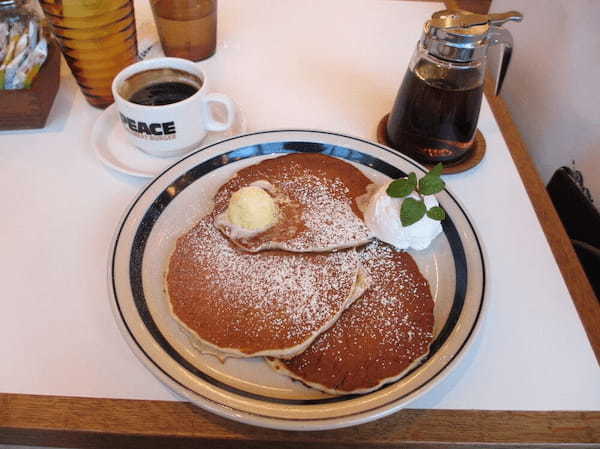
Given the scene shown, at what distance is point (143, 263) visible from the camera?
2.75ft

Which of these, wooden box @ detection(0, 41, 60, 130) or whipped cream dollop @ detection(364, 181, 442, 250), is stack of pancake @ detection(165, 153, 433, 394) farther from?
wooden box @ detection(0, 41, 60, 130)

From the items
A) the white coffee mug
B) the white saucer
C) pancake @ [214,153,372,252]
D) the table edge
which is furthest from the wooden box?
the table edge

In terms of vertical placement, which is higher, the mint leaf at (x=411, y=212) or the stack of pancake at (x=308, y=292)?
the mint leaf at (x=411, y=212)

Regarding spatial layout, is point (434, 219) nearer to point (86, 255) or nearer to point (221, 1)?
point (86, 255)

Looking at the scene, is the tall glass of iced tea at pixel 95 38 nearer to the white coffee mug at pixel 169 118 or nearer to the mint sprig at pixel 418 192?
the white coffee mug at pixel 169 118

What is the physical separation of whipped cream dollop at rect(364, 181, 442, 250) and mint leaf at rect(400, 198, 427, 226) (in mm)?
21

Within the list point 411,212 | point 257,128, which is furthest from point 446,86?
point 257,128

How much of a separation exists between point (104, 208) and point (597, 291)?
1248mm

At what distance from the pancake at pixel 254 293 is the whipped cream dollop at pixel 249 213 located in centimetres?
3

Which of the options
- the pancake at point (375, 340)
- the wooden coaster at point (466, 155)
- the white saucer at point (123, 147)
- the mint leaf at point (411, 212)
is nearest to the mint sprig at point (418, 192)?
the mint leaf at point (411, 212)

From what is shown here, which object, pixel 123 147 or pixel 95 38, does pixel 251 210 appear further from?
pixel 95 38

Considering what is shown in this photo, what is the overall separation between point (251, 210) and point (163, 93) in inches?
16.2

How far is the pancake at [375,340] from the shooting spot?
705mm

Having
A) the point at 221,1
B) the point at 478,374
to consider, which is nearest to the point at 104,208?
the point at 478,374
